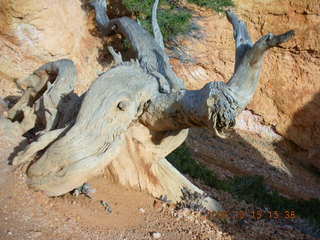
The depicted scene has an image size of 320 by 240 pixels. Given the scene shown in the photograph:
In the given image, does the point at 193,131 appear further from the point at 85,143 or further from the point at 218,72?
the point at 85,143

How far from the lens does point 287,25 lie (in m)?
9.91

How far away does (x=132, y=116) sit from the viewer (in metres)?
2.96

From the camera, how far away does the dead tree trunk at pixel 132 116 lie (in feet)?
8.05

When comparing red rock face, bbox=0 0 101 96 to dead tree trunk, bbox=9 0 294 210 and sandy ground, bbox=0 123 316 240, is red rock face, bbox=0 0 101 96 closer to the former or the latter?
dead tree trunk, bbox=9 0 294 210

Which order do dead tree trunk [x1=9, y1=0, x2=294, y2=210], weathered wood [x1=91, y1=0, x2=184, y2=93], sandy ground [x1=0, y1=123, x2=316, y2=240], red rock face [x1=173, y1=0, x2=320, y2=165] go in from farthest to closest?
red rock face [x1=173, y1=0, x2=320, y2=165]
weathered wood [x1=91, y1=0, x2=184, y2=93]
dead tree trunk [x1=9, y1=0, x2=294, y2=210]
sandy ground [x1=0, y1=123, x2=316, y2=240]

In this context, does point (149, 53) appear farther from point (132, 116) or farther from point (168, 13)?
point (168, 13)

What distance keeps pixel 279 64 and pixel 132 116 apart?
28.0 feet

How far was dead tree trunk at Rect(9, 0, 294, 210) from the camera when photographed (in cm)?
245

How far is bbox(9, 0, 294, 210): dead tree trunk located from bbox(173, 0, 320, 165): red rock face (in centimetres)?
698

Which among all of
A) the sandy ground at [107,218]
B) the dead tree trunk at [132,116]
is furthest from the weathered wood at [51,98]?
the sandy ground at [107,218]

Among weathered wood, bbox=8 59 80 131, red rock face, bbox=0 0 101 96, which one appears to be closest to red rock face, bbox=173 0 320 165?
red rock face, bbox=0 0 101 96
